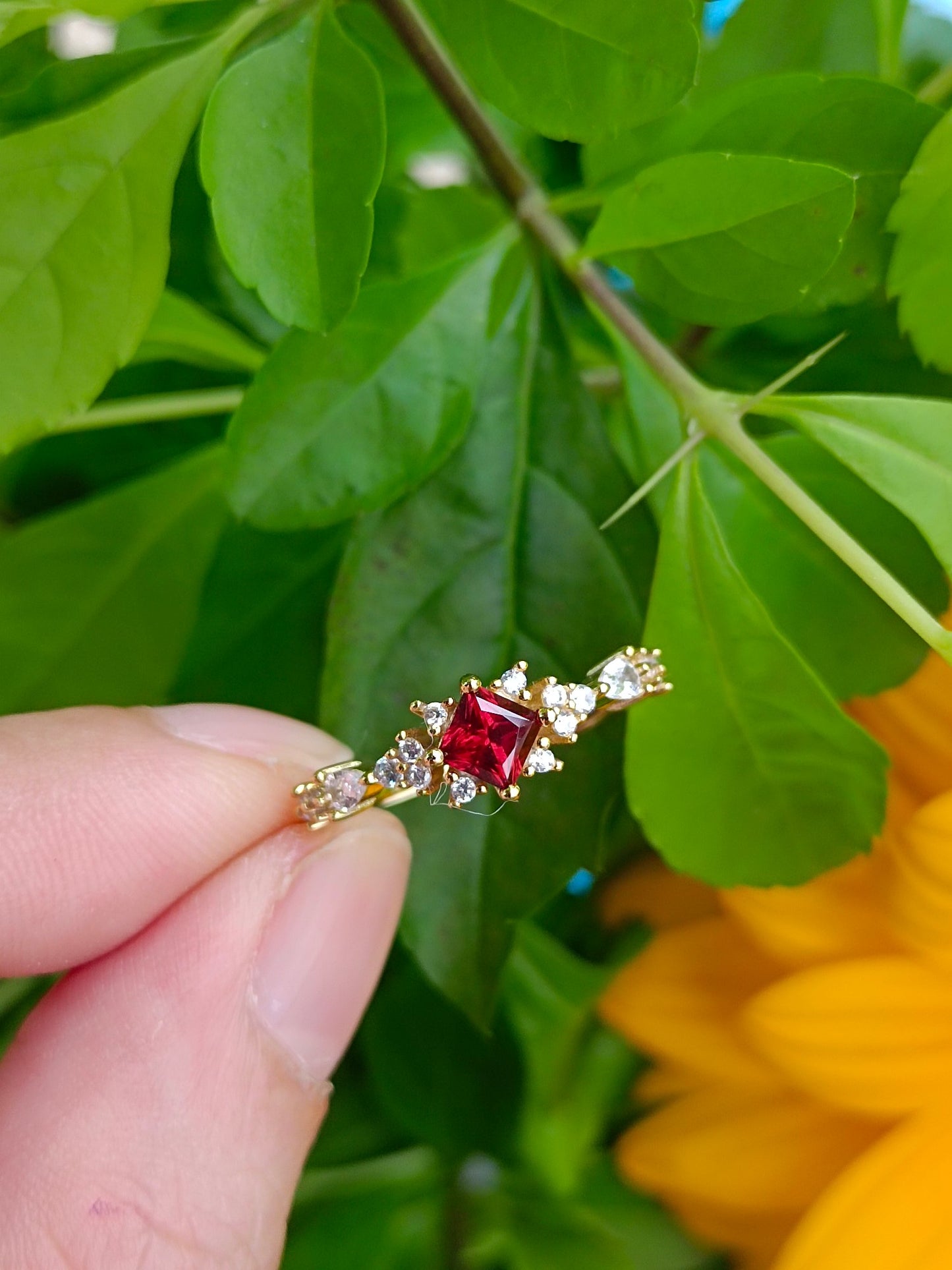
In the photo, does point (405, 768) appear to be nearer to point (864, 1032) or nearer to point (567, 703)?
point (567, 703)

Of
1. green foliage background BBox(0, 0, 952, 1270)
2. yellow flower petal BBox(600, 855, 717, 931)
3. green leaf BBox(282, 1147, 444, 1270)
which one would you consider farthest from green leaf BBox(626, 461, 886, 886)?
green leaf BBox(282, 1147, 444, 1270)

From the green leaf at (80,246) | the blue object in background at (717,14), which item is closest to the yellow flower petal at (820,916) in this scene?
the green leaf at (80,246)

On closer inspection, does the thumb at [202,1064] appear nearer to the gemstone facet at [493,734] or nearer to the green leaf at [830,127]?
the gemstone facet at [493,734]

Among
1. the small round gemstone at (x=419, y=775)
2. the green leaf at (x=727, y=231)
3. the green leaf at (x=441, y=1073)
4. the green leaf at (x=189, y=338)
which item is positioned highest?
the green leaf at (x=189, y=338)

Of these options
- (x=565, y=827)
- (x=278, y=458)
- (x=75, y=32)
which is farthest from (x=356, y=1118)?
(x=75, y=32)

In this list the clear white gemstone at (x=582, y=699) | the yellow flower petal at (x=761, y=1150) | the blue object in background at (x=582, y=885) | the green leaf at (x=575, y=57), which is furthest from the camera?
the blue object in background at (x=582, y=885)

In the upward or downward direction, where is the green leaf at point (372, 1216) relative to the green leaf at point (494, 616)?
downward

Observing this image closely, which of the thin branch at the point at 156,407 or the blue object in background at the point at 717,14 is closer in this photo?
the thin branch at the point at 156,407

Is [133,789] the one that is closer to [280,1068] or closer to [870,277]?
[280,1068]
